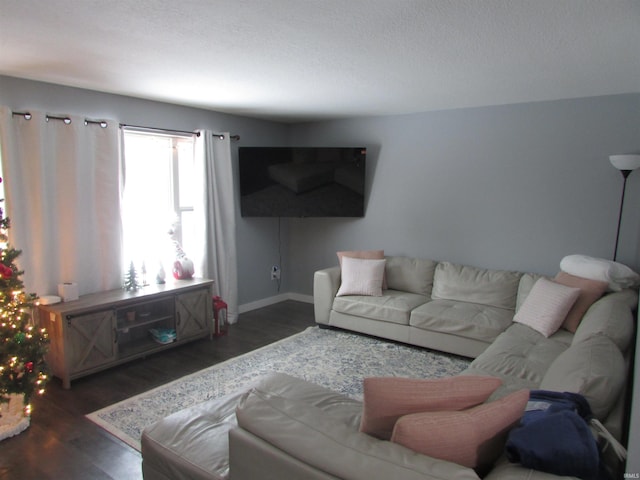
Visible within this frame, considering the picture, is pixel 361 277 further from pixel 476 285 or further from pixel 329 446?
pixel 329 446

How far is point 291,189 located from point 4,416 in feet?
11.1

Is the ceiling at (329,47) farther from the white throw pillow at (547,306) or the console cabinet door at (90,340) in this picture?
the console cabinet door at (90,340)

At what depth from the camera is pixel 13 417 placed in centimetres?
269

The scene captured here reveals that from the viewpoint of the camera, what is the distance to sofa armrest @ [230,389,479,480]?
1.12 meters

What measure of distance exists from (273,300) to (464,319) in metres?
2.84

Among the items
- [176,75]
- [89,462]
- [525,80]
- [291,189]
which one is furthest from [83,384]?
[525,80]

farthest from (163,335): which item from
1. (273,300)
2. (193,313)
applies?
(273,300)

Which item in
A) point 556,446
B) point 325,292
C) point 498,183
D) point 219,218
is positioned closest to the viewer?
point 556,446

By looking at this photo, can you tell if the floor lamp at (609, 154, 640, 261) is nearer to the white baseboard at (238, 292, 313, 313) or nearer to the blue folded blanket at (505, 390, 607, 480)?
the blue folded blanket at (505, 390, 607, 480)

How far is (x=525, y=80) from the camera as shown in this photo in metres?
3.19

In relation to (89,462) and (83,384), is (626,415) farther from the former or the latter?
(83,384)

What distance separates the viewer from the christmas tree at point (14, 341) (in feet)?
8.34

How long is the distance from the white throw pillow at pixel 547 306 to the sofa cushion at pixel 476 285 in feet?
1.59

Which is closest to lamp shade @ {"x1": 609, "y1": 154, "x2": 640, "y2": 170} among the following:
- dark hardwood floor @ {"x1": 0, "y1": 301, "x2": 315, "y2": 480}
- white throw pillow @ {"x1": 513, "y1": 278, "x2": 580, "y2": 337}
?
white throw pillow @ {"x1": 513, "y1": 278, "x2": 580, "y2": 337}
